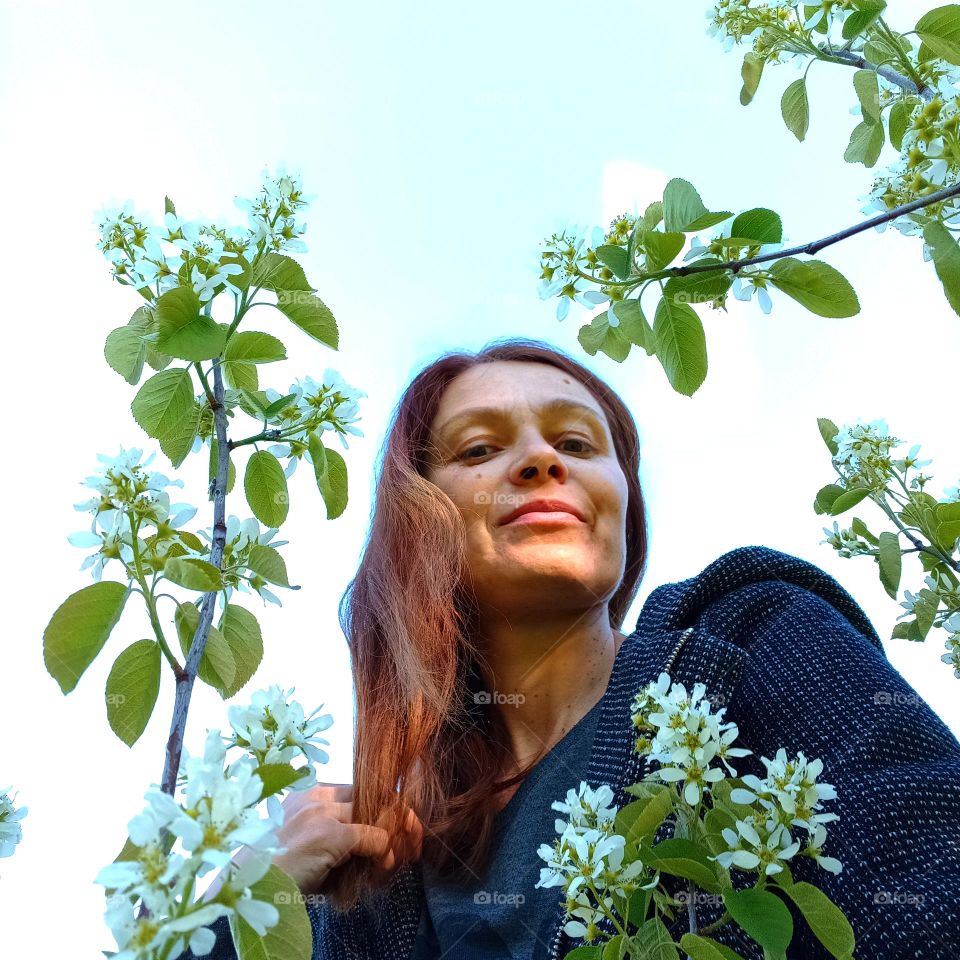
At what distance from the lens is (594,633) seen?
5.63ft

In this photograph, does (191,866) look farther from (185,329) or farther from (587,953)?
(185,329)

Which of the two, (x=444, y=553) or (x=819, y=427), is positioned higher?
(x=444, y=553)

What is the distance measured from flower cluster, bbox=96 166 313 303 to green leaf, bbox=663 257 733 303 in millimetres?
313

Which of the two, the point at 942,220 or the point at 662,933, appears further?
the point at 942,220

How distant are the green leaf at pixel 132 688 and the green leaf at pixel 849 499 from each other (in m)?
0.72

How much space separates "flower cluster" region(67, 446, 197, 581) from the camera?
67 cm

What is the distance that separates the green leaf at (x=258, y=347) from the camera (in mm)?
846

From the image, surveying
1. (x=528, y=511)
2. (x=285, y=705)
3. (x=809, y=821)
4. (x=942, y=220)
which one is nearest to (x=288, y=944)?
(x=285, y=705)

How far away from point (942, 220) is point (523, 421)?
41.2 inches

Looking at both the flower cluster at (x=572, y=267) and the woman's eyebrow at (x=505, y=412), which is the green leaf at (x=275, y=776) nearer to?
the flower cluster at (x=572, y=267)

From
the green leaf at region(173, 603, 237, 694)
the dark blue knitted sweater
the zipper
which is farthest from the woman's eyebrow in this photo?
A: the green leaf at region(173, 603, 237, 694)

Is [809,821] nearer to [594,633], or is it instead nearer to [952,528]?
[952,528]

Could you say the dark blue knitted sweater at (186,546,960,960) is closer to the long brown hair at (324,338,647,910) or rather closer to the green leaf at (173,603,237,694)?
the long brown hair at (324,338,647,910)

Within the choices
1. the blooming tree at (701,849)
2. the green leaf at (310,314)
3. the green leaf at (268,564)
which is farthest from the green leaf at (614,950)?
the green leaf at (310,314)
